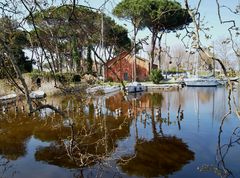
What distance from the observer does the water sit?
7.89m

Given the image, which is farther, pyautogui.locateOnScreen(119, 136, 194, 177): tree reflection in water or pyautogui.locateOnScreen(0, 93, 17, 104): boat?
pyautogui.locateOnScreen(0, 93, 17, 104): boat

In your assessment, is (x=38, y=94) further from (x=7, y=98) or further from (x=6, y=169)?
(x=6, y=169)

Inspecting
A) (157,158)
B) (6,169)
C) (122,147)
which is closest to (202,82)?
(122,147)

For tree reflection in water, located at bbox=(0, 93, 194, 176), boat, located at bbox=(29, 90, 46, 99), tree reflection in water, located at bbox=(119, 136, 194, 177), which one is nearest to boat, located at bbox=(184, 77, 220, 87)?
boat, located at bbox=(29, 90, 46, 99)

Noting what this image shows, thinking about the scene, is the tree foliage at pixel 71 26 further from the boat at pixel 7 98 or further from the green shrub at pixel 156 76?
the green shrub at pixel 156 76

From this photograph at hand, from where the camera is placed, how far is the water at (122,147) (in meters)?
7.89

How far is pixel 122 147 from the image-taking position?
10.1m

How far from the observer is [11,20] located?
12.8 ft

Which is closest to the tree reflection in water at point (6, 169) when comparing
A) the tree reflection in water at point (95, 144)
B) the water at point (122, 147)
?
the water at point (122, 147)

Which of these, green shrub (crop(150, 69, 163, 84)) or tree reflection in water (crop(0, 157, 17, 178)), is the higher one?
green shrub (crop(150, 69, 163, 84))

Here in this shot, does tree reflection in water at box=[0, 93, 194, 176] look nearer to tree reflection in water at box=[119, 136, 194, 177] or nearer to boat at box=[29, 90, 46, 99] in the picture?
tree reflection in water at box=[119, 136, 194, 177]

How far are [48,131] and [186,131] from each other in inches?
215

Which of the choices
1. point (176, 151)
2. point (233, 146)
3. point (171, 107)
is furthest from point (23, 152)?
point (171, 107)

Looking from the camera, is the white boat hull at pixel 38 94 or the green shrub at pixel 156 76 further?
the green shrub at pixel 156 76
